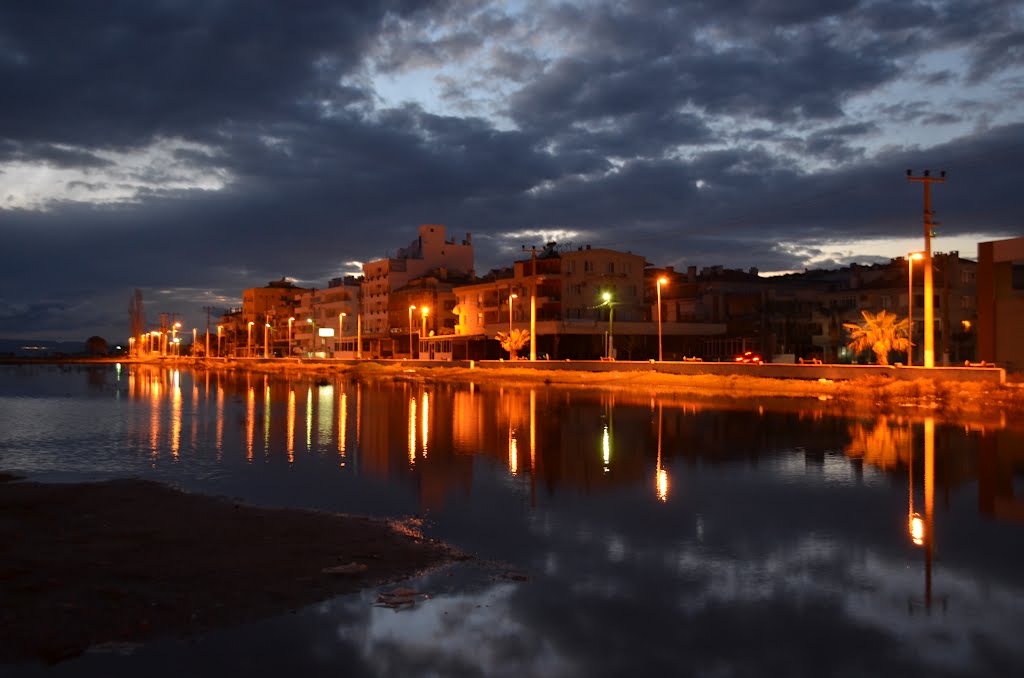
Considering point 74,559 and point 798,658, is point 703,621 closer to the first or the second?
point 798,658

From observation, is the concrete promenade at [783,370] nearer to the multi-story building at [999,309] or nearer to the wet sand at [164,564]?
the multi-story building at [999,309]

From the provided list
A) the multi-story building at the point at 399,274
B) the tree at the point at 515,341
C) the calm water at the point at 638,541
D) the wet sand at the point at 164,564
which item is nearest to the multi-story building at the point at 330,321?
the multi-story building at the point at 399,274

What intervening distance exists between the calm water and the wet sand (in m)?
0.54

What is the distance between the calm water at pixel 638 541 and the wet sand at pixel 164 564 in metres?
0.54

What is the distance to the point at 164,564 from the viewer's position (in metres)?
11.4

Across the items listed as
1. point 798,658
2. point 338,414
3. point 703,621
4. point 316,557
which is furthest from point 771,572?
point 338,414

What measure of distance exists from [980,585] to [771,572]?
252 centimetres

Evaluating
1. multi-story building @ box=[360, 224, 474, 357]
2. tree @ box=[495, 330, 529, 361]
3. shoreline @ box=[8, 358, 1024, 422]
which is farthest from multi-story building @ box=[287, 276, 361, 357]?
shoreline @ box=[8, 358, 1024, 422]

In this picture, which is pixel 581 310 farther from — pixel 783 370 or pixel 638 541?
pixel 638 541

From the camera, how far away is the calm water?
27.3 ft

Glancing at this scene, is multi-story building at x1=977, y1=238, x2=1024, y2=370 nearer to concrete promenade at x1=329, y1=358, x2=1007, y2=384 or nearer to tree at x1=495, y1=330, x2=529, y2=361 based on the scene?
concrete promenade at x1=329, y1=358, x2=1007, y2=384

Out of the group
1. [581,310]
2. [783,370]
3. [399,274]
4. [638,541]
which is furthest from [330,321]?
[638,541]

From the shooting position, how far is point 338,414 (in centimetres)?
4038

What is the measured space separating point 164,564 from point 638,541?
22.6 feet
